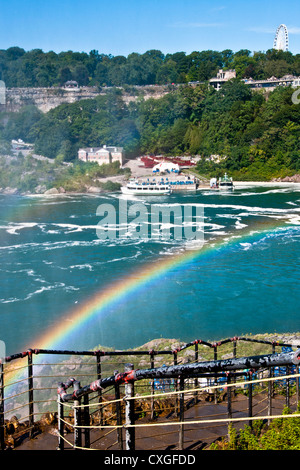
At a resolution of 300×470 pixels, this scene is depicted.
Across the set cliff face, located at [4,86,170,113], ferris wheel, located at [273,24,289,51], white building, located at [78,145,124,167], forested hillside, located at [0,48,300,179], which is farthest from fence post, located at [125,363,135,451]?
ferris wheel, located at [273,24,289,51]

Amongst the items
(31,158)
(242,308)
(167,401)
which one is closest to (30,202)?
(31,158)

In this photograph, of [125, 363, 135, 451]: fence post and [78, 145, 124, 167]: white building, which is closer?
[125, 363, 135, 451]: fence post

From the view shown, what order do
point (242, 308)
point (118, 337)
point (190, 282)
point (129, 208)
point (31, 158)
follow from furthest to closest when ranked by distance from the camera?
1. point (31, 158)
2. point (129, 208)
3. point (190, 282)
4. point (242, 308)
5. point (118, 337)

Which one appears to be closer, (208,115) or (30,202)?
(30,202)

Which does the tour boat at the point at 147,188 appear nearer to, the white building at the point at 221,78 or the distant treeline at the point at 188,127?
the distant treeline at the point at 188,127

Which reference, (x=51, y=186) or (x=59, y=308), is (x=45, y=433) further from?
(x=51, y=186)

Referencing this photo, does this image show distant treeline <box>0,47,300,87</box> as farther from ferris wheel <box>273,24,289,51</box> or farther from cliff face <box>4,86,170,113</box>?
ferris wheel <box>273,24,289,51</box>
